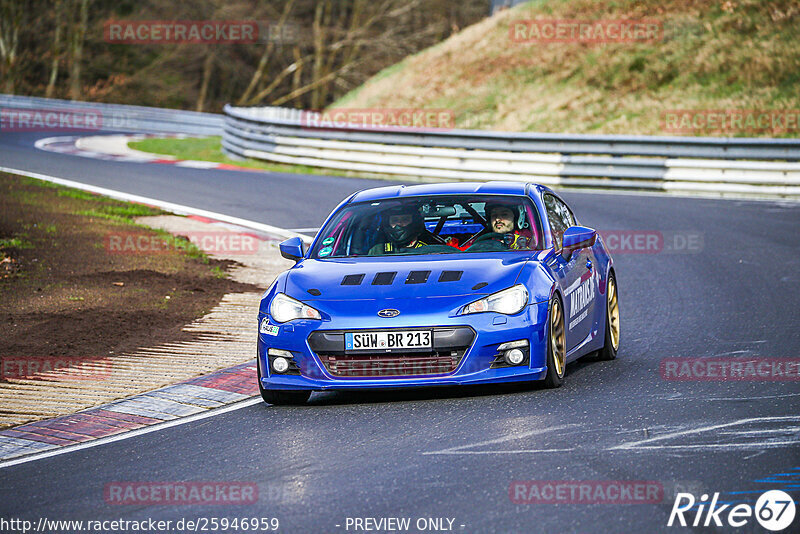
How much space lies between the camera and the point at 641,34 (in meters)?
36.8

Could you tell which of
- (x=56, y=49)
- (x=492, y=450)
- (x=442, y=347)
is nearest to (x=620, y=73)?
(x=442, y=347)

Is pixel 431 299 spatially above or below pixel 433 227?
below

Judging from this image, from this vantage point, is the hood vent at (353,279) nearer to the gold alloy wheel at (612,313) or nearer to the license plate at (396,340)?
the license plate at (396,340)

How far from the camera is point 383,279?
8.13 metres

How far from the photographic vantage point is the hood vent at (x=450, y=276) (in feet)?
26.3

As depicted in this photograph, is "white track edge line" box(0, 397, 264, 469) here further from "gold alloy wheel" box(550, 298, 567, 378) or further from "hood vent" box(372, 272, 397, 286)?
"gold alloy wheel" box(550, 298, 567, 378)

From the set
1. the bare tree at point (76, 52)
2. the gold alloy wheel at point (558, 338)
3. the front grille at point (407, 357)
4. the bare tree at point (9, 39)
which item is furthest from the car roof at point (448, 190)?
the bare tree at point (76, 52)

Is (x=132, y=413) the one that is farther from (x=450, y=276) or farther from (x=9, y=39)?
(x=9, y=39)

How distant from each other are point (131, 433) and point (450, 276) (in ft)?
7.46

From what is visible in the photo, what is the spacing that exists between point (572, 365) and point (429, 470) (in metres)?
3.53

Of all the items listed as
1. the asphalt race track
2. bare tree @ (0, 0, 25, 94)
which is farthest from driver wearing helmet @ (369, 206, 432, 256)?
bare tree @ (0, 0, 25, 94)

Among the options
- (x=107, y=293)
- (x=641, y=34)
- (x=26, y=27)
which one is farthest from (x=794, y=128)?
(x=26, y=27)

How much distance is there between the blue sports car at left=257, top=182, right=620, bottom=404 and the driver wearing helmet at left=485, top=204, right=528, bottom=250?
1 centimetres

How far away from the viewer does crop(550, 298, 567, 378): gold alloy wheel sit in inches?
317
